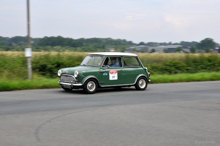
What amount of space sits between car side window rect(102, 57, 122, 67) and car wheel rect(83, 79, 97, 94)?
3.00ft

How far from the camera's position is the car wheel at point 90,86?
479 inches

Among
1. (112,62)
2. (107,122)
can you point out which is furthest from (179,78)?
(107,122)

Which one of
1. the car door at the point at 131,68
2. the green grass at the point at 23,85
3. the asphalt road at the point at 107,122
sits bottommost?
the asphalt road at the point at 107,122

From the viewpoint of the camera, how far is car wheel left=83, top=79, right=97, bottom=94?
12169mm

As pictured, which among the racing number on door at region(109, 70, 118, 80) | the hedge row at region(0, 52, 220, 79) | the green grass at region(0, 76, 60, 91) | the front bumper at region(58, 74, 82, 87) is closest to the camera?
the front bumper at region(58, 74, 82, 87)

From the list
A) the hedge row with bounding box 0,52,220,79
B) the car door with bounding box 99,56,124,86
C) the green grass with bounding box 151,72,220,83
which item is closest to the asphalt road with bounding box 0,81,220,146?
the car door with bounding box 99,56,124,86

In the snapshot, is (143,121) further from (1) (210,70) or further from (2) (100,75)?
(1) (210,70)

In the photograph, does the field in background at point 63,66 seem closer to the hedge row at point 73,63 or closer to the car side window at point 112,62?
the hedge row at point 73,63

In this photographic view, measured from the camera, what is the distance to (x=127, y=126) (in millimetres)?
6742

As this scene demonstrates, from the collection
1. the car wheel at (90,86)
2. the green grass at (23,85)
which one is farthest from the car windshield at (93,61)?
the green grass at (23,85)

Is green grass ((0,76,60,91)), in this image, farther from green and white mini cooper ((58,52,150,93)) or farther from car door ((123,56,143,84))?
car door ((123,56,143,84))

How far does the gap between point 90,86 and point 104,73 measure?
0.81 meters

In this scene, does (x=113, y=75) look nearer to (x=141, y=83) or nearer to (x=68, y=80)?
(x=141, y=83)

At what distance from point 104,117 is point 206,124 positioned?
2419 mm
